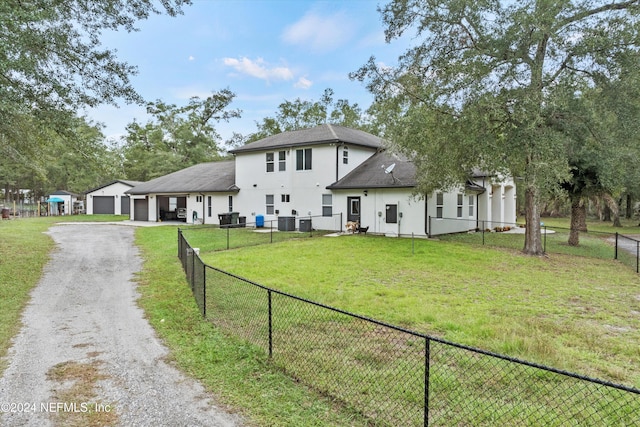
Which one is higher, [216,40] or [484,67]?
[216,40]

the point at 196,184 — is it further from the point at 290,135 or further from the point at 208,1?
the point at 208,1

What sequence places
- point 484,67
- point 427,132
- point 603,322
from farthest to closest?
point 427,132 < point 484,67 < point 603,322

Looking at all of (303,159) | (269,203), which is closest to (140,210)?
(269,203)

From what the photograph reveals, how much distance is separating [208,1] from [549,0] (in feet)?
34.6

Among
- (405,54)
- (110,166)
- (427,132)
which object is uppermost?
(405,54)

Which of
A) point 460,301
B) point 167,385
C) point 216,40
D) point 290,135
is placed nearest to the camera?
point 167,385

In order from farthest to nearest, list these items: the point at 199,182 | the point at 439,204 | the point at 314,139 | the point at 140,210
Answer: the point at 140,210 → the point at 199,182 → the point at 314,139 → the point at 439,204

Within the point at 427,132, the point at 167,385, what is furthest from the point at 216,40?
the point at 167,385

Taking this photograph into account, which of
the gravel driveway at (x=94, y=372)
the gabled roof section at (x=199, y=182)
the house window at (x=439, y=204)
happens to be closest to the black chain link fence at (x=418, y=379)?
the gravel driveway at (x=94, y=372)

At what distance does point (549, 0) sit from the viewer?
10680mm

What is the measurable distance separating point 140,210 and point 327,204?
56.8ft

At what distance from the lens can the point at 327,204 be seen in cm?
2053

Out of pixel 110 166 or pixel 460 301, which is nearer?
pixel 460 301

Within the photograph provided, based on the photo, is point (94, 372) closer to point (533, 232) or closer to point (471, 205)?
point (533, 232)
